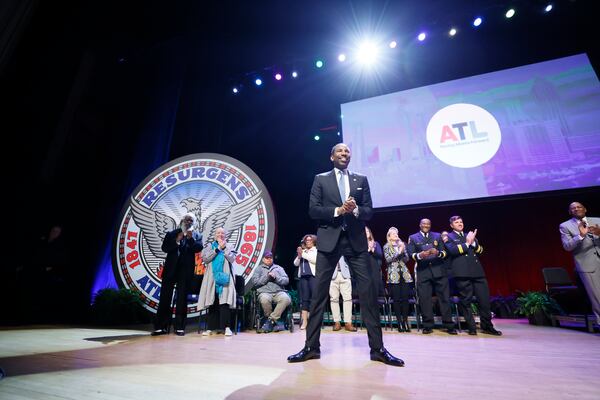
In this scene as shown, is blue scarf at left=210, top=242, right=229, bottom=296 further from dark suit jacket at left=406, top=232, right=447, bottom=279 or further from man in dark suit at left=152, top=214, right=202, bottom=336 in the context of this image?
dark suit jacket at left=406, top=232, right=447, bottom=279

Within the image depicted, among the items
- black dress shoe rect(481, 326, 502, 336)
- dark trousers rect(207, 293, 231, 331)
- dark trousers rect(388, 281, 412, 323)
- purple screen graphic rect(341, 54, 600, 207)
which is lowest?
black dress shoe rect(481, 326, 502, 336)

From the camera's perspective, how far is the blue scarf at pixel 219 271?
4.07 meters

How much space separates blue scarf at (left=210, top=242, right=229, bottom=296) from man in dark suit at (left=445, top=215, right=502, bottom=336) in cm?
324

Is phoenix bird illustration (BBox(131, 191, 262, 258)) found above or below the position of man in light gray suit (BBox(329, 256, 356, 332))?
above

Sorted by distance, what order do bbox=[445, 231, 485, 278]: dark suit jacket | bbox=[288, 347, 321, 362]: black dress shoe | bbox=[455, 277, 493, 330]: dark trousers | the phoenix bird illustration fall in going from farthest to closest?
the phoenix bird illustration < bbox=[445, 231, 485, 278]: dark suit jacket < bbox=[455, 277, 493, 330]: dark trousers < bbox=[288, 347, 321, 362]: black dress shoe

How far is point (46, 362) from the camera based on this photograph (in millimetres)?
1963

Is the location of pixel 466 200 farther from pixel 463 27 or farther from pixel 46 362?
pixel 46 362

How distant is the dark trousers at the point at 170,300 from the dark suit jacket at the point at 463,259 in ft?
12.5

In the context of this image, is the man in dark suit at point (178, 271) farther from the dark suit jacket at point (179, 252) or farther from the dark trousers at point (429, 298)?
the dark trousers at point (429, 298)

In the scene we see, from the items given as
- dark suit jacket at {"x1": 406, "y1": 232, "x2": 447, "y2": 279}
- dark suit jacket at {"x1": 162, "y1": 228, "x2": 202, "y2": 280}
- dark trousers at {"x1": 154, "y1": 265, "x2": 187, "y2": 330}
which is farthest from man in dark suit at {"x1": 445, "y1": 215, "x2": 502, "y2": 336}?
dark trousers at {"x1": 154, "y1": 265, "x2": 187, "y2": 330}

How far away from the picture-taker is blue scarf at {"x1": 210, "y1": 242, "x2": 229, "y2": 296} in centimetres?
407

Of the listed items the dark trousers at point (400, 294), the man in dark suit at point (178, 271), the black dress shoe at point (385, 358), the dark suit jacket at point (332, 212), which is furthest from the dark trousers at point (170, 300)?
the dark trousers at point (400, 294)

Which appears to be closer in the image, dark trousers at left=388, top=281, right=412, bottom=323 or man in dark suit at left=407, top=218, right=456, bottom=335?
man in dark suit at left=407, top=218, right=456, bottom=335

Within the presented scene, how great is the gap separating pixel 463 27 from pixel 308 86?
12.4 feet
